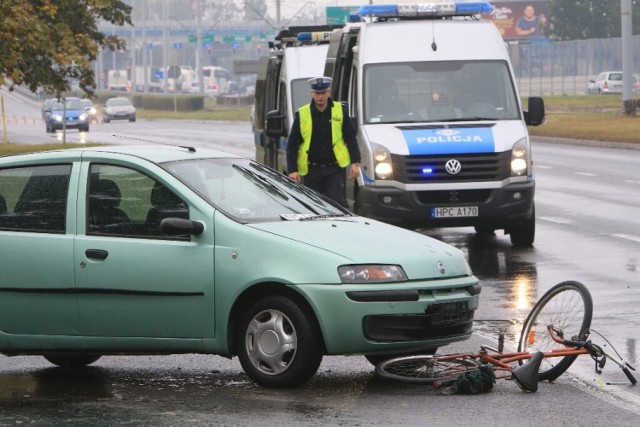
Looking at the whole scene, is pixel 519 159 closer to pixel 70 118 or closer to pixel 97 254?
pixel 97 254

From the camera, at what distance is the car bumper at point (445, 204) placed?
52.9ft

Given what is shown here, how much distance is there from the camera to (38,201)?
29.9 ft

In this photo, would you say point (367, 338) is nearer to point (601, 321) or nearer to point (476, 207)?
point (601, 321)

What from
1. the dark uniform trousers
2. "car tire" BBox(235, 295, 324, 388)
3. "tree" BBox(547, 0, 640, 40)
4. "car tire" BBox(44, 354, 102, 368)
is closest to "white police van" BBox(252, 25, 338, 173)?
the dark uniform trousers

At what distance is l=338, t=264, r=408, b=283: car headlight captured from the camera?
27.3 ft

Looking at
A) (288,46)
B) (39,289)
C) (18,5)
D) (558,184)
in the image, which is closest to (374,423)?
(39,289)

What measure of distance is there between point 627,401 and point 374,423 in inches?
56.0

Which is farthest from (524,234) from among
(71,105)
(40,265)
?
(71,105)

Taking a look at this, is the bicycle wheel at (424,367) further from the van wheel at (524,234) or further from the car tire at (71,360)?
the van wheel at (524,234)

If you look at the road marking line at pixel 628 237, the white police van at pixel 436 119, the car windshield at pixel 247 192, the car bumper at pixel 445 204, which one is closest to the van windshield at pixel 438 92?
the white police van at pixel 436 119

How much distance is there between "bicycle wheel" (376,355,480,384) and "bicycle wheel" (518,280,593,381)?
1.24 ft

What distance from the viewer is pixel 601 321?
1108cm

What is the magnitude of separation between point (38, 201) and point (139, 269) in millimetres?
887

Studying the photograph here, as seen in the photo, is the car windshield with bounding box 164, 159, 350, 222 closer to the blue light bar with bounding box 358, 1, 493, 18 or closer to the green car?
the green car
